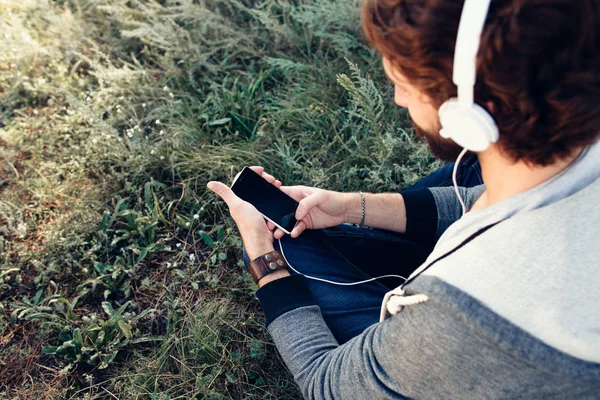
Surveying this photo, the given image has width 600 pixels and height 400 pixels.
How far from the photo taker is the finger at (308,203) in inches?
70.6

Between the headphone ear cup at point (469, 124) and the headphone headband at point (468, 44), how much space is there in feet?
0.12

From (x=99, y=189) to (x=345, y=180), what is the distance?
4.15 feet

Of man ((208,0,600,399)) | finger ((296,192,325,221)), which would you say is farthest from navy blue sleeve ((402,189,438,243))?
man ((208,0,600,399))

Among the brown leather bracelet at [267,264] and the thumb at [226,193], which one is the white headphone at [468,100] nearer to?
the brown leather bracelet at [267,264]

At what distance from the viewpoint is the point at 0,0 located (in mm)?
3629

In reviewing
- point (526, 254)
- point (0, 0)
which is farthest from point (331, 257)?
point (0, 0)

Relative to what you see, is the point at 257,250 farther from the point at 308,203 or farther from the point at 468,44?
the point at 468,44

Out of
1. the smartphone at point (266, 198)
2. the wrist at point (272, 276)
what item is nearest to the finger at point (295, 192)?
the smartphone at point (266, 198)

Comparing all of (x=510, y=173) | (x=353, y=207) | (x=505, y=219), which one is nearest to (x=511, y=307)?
(x=505, y=219)

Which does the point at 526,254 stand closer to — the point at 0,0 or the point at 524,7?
the point at 524,7

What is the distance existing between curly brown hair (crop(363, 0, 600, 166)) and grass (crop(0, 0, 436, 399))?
3.66 ft

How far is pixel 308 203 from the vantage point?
5.90 ft

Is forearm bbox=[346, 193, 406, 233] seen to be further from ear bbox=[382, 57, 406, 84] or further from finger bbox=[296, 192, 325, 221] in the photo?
ear bbox=[382, 57, 406, 84]

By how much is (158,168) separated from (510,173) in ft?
6.60
